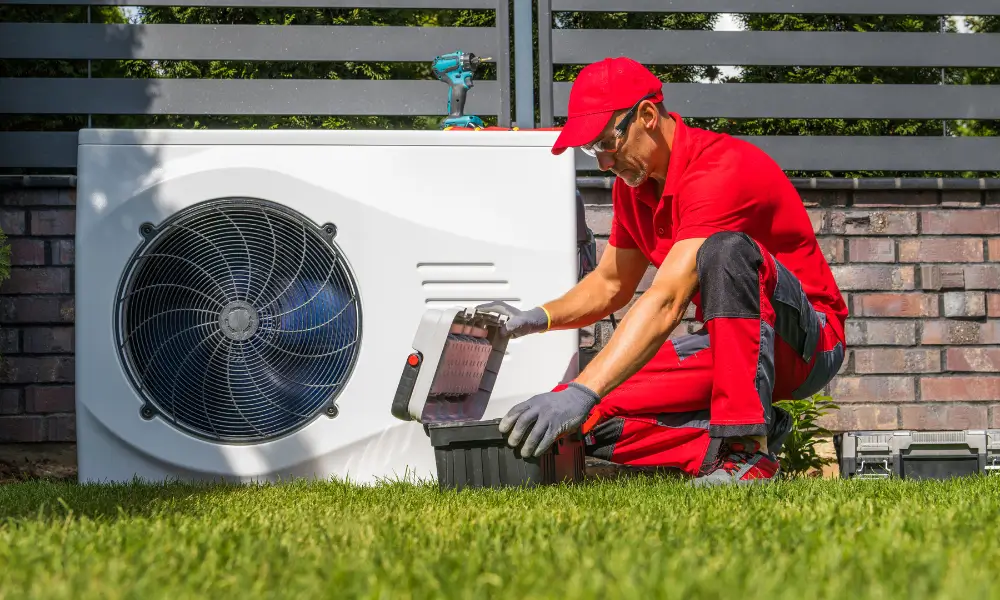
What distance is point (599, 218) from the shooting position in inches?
141

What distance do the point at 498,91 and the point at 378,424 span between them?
154 cm

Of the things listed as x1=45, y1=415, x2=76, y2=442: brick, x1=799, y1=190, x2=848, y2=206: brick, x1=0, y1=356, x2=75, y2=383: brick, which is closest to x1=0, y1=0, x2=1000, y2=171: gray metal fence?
x1=799, y1=190, x2=848, y2=206: brick

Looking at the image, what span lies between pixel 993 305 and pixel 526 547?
3006 mm

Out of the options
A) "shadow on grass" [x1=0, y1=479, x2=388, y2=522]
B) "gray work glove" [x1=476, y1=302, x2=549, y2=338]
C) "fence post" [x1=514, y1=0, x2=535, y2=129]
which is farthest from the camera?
"fence post" [x1=514, y1=0, x2=535, y2=129]

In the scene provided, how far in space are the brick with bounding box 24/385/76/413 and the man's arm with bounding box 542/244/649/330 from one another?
1.86 meters

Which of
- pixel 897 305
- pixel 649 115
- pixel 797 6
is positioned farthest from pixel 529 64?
pixel 897 305

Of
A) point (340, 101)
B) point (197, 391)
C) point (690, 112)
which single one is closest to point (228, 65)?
point (340, 101)

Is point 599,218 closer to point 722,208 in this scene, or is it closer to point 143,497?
point 722,208

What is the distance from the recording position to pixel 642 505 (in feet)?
5.83

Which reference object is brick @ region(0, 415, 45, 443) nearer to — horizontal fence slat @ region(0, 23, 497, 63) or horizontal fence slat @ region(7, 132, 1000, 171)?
horizontal fence slat @ region(0, 23, 497, 63)

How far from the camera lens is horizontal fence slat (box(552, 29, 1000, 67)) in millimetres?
3635

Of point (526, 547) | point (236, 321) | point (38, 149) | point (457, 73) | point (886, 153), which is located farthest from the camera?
point (886, 153)

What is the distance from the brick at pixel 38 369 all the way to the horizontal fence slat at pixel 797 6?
216cm

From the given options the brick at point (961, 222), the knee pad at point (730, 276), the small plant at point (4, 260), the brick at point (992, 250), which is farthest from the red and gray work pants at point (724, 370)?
the small plant at point (4, 260)
